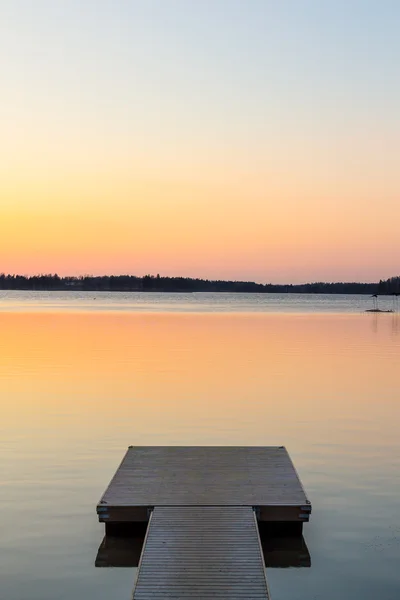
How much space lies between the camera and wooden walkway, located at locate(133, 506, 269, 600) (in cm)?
921

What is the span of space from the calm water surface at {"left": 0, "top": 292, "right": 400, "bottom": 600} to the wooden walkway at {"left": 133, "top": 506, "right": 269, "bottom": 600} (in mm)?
890

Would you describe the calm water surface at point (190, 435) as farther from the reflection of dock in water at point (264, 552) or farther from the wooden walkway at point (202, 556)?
the wooden walkway at point (202, 556)

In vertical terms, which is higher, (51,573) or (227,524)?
(227,524)

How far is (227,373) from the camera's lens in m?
32.6

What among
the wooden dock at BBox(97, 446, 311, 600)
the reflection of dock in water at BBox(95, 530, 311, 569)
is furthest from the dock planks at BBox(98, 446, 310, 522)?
the reflection of dock in water at BBox(95, 530, 311, 569)

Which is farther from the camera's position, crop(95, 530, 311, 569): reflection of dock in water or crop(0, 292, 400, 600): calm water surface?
crop(95, 530, 311, 569): reflection of dock in water

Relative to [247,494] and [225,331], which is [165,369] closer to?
[247,494]

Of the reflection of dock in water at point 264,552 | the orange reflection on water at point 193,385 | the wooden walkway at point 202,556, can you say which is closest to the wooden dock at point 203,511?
the wooden walkway at point 202,556

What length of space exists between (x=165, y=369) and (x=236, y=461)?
18896 millimetres

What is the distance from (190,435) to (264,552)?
838 centimetres

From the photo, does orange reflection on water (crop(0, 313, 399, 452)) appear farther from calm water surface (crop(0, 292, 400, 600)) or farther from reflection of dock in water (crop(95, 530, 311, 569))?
reflection of dock in water (crop(95, 530, 311, 569))

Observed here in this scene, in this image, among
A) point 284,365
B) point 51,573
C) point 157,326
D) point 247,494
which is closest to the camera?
point 51,573

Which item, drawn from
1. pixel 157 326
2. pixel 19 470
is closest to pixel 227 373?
pixel 19 470

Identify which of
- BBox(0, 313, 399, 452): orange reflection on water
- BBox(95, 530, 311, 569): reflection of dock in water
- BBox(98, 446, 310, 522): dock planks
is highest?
BBox(98, 446, 310, 522): dock planks
